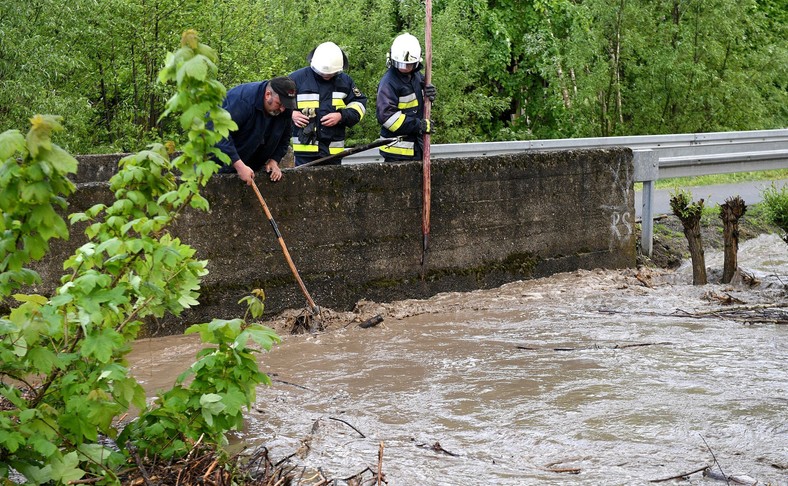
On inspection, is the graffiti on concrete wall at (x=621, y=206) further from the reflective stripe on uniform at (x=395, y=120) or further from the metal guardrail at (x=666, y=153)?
the reflective stripe on uniform at (x=395, y=120)

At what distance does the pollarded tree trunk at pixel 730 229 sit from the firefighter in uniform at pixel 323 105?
3564 millimetres

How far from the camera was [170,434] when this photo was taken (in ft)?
14.3

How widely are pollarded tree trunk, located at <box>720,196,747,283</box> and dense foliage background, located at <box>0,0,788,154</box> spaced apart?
21.5ft

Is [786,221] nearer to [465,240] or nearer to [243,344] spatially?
[465,240]

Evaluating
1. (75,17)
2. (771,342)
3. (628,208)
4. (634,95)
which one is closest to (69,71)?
(75,17)

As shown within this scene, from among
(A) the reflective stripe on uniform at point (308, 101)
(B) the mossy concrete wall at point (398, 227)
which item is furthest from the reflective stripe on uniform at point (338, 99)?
(B) the mossy concrete wall at point (398, 227)

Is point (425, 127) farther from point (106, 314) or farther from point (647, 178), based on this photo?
point (106, 314)

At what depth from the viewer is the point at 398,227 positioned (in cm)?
902

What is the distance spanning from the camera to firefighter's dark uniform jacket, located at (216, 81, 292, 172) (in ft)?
26.7

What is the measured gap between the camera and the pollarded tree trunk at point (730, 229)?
9.48m

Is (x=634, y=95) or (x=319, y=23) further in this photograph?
(x=634, y=95)

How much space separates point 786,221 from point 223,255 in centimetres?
Result: 520

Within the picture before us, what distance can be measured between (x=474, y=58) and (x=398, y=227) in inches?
391

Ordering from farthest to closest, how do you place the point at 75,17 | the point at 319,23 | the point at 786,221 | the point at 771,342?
the point at 319,23, the point at 75,17, the point at 786,221, the point at 771,342
